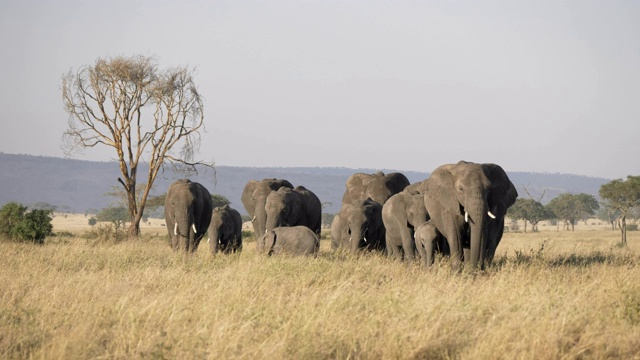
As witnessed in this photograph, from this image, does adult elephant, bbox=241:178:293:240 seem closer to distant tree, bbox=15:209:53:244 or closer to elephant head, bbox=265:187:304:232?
elephant head, bbox=265:187:304:232

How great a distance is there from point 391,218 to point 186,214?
5.18 metres

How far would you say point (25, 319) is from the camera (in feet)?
33.0

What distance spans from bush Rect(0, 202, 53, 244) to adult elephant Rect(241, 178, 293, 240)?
7.41 metres

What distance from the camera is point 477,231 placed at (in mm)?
16078

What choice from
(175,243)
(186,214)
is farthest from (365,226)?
(175,243)

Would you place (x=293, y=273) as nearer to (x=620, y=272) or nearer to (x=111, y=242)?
Answer: (x=620, y=272)

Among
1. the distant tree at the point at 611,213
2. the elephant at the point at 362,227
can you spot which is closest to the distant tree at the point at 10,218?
the elephant at the point at 362,227

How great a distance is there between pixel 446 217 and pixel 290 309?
22.9 ft

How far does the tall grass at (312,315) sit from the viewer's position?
8711 mm

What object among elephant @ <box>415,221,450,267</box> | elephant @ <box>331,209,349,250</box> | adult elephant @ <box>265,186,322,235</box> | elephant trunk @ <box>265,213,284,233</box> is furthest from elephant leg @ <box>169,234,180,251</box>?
elephant @ <box>415,221,450,267</box>

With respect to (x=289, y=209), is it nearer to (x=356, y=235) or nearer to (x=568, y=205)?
(x=356, y=235)

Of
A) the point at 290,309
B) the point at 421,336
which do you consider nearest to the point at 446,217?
the point at 290,309

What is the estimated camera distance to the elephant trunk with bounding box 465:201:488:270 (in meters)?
16.0

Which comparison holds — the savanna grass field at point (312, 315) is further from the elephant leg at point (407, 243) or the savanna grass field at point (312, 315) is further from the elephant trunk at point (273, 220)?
the elephant trunk at point (273, 220)
